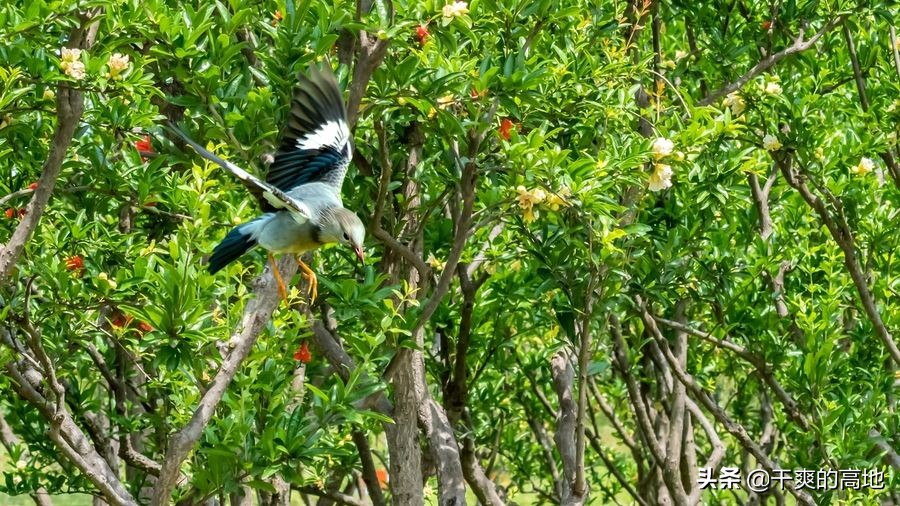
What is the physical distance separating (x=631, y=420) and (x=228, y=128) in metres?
5.40

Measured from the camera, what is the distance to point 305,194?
4215 millimetres

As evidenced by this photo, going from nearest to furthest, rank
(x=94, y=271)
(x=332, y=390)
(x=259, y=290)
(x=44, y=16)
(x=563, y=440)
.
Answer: (x=44, y=16), (x=259, y=290), (x=332, y=390), (x=94, y=271), (x=563, y=440)

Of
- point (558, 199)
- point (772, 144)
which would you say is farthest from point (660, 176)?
point (772, 144)

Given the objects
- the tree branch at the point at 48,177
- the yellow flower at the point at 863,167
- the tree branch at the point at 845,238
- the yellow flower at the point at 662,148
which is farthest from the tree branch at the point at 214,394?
the yellow flower at the point at 863,167

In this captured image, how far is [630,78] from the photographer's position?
17.1 ft

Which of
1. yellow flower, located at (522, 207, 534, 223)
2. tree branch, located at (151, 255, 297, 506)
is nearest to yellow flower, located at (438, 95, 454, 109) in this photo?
yellow flower, located at (522, 207, 534, 223)

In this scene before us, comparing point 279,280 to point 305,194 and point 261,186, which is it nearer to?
point 261,186

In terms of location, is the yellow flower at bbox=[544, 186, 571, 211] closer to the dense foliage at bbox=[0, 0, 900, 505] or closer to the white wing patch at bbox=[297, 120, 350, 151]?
the dense foliage at bbox=[0, 0, 900, 505]

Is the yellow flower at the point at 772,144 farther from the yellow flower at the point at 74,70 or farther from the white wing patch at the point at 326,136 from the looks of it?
the yellow flower at the point at 74,70

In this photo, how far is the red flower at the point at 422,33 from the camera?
422 centimetres

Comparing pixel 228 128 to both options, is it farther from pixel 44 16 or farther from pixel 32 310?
pixel 32 310

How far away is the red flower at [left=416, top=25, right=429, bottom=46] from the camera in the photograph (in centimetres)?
422

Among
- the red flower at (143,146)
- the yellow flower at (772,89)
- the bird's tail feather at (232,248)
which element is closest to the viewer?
the bird's tail feather at (232,248)

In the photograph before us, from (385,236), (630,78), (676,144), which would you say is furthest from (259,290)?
(630,78)
